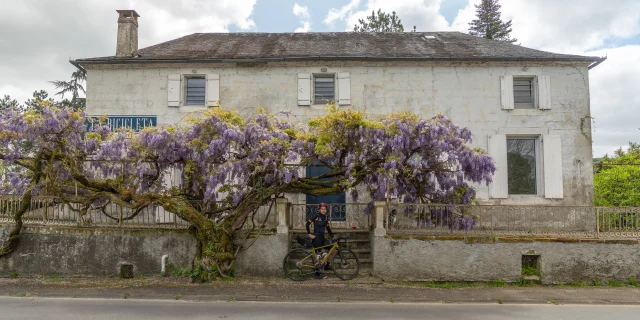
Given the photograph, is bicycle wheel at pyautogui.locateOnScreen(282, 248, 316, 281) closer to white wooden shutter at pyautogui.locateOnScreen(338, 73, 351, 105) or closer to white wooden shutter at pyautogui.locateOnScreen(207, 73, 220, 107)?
white wooden shutter at pyautogui.locateOnScreen(338, 73, 351, 105)

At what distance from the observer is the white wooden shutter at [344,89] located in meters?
14.9

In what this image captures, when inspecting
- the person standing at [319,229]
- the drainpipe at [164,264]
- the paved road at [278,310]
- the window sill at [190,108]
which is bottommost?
the paved road at [278,310]

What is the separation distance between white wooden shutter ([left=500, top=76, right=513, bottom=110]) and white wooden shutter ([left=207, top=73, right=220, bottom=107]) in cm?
929

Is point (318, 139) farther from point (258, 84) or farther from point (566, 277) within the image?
point (566, 277)

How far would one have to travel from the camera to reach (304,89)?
14.9 m

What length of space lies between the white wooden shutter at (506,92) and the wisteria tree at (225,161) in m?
4.41

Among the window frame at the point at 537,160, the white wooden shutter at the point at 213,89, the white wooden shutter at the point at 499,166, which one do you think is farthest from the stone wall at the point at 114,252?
the window frame at the point at 537,160

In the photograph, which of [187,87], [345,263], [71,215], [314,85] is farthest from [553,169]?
[71,215]

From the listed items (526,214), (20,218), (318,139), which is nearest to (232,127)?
(318,139)

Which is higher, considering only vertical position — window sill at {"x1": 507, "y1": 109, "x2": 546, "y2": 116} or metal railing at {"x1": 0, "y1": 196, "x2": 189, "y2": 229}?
window sill at {"x1": 507, "y1": 109, "x2": 546, "y2": 116}

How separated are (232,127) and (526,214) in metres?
7.30

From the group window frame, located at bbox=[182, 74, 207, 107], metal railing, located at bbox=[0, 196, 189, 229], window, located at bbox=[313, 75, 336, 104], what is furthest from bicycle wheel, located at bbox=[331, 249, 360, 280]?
window frame, located at bbox=[182, 74, 207, 107]

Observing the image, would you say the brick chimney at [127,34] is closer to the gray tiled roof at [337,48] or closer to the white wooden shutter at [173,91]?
the gray tiled roof at [337,48]

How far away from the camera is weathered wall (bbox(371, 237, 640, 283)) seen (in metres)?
10.5
